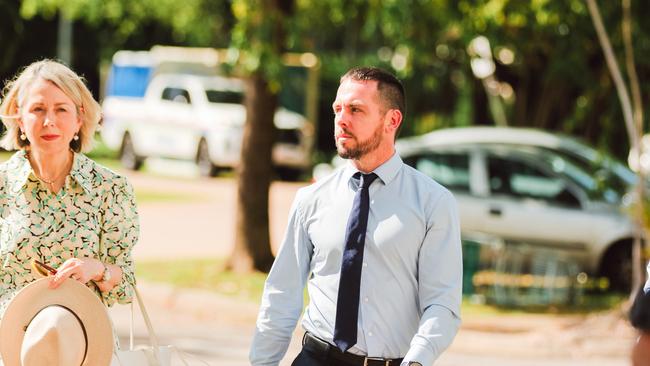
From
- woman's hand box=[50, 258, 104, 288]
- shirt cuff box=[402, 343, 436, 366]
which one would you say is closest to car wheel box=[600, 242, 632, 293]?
shirt cuff box=[402, 343, 436, 366]

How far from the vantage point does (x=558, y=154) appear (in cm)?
1573

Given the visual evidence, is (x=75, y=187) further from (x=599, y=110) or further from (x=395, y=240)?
(x=599, y=110)

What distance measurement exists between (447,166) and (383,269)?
445 inches

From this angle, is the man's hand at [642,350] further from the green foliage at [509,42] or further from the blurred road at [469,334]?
the green foliage at [509,42]

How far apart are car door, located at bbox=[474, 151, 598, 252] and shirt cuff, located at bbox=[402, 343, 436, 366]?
36.0 feet

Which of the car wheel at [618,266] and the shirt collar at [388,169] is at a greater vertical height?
the shirt collar at [388,169]

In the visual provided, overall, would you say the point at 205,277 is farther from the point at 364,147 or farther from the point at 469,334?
the point at 364,147

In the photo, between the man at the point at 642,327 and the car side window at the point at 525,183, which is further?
the car side window at the point at 525,183

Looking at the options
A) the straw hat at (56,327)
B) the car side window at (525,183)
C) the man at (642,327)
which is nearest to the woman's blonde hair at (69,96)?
the straw hat at (56,327)

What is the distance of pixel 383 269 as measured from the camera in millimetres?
4672

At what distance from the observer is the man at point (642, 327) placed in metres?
2.27

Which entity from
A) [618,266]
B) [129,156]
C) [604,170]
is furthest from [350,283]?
[129,156]

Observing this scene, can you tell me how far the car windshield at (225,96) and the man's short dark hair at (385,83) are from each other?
25.9 m

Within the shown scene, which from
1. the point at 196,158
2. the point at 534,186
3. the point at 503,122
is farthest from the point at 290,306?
the point at 196,158
